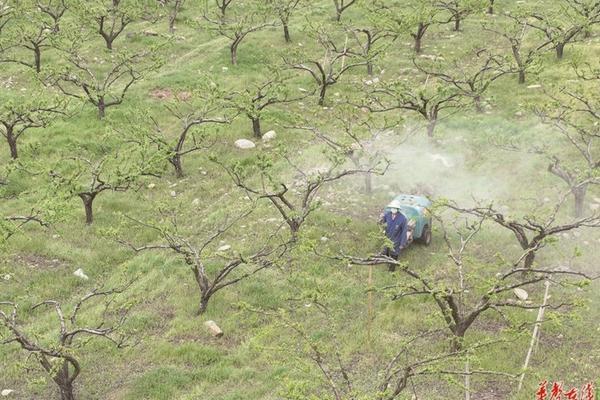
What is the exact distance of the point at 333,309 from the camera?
13352mm

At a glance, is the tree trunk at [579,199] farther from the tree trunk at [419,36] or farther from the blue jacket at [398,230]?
the tree trunk at [419,36]

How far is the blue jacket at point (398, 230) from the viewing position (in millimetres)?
14398

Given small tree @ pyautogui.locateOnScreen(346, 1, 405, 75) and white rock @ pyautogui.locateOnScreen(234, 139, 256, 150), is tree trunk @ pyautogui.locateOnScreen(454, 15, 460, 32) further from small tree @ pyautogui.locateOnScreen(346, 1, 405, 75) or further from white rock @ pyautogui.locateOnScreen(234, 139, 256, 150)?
white rock @ pyautogui.locateOnScreen(234, 139, 256, 150)

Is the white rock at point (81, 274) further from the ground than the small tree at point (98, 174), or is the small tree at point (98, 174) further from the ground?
the small tree at point (98, 174)

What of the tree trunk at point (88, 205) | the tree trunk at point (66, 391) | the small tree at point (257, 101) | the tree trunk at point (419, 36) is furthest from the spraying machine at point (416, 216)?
the tree trunk at point (419, 36)

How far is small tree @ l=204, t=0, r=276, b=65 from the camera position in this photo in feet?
91.0

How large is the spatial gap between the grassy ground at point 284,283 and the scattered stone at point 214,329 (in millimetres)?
140

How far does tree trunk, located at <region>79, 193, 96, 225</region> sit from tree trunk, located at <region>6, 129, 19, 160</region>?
4.54 meters

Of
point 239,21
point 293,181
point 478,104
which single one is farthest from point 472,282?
point 239,21

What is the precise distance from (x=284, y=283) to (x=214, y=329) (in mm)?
2185

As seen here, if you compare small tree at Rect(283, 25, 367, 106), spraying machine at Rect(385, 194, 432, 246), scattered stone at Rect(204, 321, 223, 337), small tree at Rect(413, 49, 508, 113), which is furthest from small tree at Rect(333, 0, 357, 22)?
scattered stone at Rect(204, 321, 223, 337)

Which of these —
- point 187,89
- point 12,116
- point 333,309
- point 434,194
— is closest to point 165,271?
point 333,309

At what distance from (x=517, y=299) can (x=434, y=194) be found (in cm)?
479

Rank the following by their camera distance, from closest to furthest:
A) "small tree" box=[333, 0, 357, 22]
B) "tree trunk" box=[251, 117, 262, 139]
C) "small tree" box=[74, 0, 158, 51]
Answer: "tree trunk" box=[251, 117, 262, 139], "small tree" box=[74, 0, 158, 51], "small tree" box=[333, 0, 357, 22]
